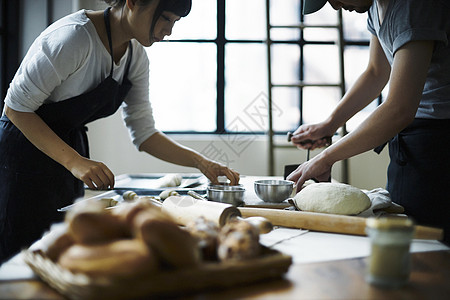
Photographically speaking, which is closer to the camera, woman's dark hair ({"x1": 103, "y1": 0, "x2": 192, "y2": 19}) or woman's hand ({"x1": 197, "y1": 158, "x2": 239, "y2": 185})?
woman's dark hair ({"x1": 103, "y1": 0, "x2": 192, "y2": 19})

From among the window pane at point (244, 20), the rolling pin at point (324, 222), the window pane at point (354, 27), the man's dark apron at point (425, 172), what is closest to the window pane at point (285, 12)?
the window pane at point (244, 20)

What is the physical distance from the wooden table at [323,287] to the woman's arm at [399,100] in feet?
2.06

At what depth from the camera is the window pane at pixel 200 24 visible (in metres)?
3.78

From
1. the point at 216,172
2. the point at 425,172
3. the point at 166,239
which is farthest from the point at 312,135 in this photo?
the point at 166,239

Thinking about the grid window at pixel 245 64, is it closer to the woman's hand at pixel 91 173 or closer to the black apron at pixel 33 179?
the black apron at pixel 33 179

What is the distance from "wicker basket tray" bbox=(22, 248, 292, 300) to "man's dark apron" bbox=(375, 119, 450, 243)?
2.83 ft

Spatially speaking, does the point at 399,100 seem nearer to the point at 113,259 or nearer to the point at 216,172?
the point at 216,172

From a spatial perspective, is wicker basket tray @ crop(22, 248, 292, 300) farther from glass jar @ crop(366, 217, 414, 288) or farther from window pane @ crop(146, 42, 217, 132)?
window pane @ crop(146, 42, 217, 132)

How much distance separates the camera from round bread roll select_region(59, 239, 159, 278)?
22.5 inches

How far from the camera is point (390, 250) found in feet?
2.16

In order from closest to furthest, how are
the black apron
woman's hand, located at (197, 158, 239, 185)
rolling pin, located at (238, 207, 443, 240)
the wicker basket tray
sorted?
the wicker basket tray → rolling pin, located at (238, 207, 443, 240) → the black apron → woman's hand, located at (197, 158, 239, 185)

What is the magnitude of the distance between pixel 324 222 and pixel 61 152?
865 mm

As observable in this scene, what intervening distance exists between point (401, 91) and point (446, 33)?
0.29 meters

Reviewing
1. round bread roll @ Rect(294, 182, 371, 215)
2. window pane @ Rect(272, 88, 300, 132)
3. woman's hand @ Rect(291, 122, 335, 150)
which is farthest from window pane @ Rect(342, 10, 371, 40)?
round bread roll @ Rect(294, 182, 371, 215)
